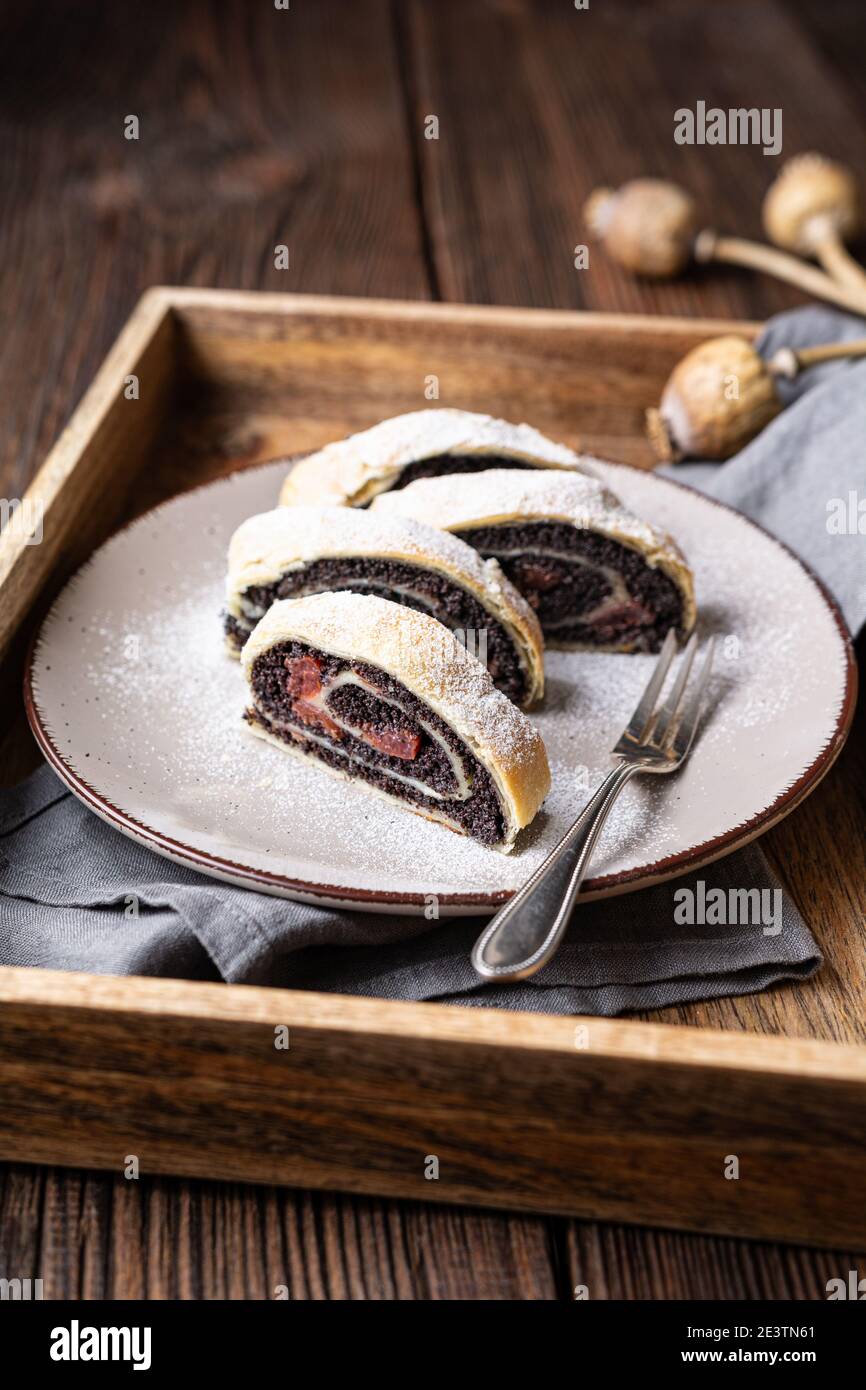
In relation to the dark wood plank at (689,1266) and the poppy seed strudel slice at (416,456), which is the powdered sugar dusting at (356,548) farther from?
the dark wood plank at (689,1266)

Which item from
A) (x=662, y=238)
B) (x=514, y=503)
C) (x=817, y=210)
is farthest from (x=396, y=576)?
(x=817, y=210)

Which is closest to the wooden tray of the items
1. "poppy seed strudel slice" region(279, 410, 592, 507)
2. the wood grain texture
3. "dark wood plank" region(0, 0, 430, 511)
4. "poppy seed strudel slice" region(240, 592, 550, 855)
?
the wood grain texture

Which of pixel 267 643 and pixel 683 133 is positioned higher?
pixel 683 133

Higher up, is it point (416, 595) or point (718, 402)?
point (718, 402)

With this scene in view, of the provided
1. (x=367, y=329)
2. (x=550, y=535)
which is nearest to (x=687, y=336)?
(x=367, y=329)

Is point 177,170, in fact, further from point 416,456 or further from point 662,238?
point 416,456

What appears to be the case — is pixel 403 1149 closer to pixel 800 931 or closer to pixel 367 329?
pixel 800 931
